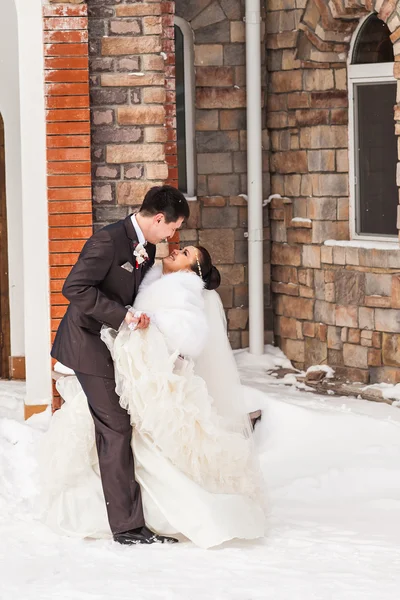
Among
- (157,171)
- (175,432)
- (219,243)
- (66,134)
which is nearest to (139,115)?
(157,171)

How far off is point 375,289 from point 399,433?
6.90 ft

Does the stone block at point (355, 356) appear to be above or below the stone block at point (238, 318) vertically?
below

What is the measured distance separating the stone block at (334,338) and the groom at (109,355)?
4.29 metres

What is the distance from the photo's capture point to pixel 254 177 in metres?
9.50

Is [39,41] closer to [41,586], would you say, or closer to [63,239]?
[63,239]

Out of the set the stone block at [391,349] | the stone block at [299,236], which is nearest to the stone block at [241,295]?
the stone block at [299,236]

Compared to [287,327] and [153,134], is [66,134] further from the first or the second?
[287,327]

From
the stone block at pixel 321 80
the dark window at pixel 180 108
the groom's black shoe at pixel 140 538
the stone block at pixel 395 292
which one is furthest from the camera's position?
the dark window at pixel 180 108

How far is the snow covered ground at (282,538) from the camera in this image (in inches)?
168

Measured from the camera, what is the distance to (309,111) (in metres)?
9.12

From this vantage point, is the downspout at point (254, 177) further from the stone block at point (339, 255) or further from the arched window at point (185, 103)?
the stone block at point (339, 255)

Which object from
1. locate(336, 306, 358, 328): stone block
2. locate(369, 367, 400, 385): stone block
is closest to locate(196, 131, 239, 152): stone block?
locate(336, 306, 358, 328): stone block

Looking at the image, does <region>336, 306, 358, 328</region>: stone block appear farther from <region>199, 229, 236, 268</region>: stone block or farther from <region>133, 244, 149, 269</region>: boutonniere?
<region>133, 244, 149, 269</region>: boutonniere

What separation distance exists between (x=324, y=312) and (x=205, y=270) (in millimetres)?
4233
